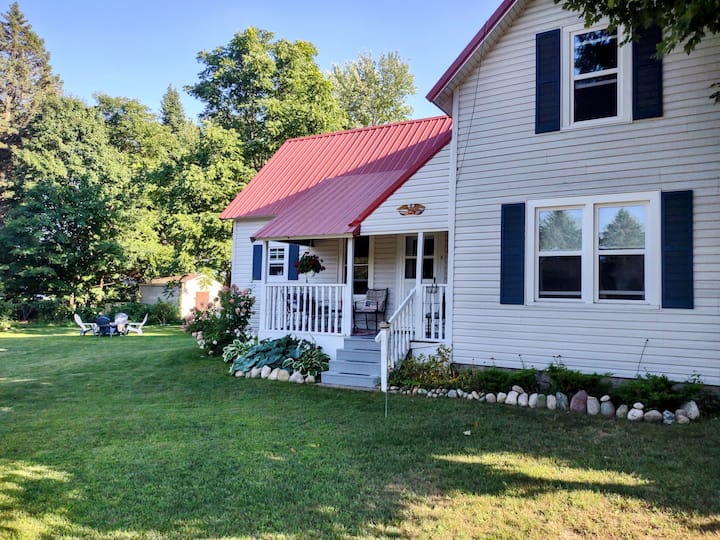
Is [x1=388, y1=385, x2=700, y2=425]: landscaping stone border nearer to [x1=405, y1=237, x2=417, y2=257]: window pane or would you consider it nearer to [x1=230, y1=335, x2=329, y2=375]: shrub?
[x1=230, y1=335, x2=329, y2=375]: shrub

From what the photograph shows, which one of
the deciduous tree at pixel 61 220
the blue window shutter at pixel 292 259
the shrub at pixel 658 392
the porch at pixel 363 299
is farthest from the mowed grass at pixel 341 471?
the deciduous tree at pixel 61 220

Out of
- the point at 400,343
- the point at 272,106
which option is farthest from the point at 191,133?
the point at 400,343

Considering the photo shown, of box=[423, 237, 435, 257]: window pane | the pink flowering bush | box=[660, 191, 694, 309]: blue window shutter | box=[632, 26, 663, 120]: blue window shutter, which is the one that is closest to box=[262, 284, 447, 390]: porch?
box=[423, 237, 435, 257]: window pane

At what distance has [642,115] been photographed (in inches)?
272

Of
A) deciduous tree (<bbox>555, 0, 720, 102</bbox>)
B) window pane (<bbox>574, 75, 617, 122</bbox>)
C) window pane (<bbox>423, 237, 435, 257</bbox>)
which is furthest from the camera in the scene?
window pane (<bbox>423, 237, 435, 257</bbox>)

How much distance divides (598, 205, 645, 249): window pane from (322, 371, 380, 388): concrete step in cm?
435

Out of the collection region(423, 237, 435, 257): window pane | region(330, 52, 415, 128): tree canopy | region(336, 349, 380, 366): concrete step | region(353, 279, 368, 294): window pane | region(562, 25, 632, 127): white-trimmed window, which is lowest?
region(336, 349, 380, 366): concrete step

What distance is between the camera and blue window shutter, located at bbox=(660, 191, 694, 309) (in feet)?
21.2

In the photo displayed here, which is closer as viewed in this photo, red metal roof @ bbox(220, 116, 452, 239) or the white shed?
red metal roof @ bbox(220, 116, 452, 239)

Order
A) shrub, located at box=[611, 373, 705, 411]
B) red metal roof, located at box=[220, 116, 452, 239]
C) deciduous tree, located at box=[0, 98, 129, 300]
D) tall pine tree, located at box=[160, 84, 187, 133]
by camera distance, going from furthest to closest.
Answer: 1. tall pine tree, located at box=[160, 84, 187, 133]
2. deciduous tree, located at box=[0, 98, 129, 300]
3. red metal roof, located at box=[220, 116, 452, 239]
4. shrub, located at box=[611, 373, 705, 411]

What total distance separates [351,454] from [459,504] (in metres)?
1.45

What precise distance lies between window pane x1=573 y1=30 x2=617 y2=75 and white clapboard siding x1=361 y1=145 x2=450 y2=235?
8.13 ft

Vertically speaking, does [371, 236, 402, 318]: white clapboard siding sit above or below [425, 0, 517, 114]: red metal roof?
below

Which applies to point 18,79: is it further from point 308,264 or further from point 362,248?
point 362,248
